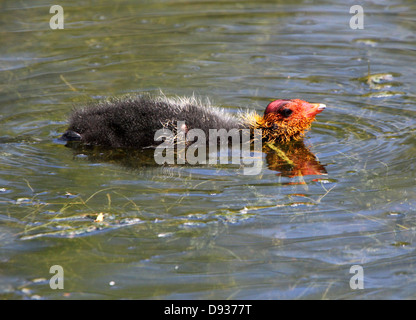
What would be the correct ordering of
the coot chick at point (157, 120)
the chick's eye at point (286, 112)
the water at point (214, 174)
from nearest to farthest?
1. the water at point (214, 174)
2. the coot chick at point (157, 120)
3. the chick's eye at point (286, 112)

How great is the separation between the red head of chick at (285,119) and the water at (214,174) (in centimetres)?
19

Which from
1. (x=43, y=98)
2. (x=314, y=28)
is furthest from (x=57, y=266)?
(x=314, y=28)

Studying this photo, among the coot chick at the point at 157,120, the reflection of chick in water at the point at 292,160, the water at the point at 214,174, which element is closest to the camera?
the water at the point at 214,174

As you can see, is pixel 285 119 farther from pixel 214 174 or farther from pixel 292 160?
pixel 214 174

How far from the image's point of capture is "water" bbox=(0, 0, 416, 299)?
3795 mm

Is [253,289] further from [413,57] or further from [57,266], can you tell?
[413,57]

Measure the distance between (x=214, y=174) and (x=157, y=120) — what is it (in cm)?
85

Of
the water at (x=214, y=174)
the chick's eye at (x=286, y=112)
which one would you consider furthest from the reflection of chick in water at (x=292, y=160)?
the chick's eye at (x=286, y=112)

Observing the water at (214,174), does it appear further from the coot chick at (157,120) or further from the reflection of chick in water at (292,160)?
the coot chick at (157,120)

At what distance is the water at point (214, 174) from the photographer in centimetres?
379

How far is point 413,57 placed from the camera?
25.2ft

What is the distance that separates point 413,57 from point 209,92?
8.59 feet
